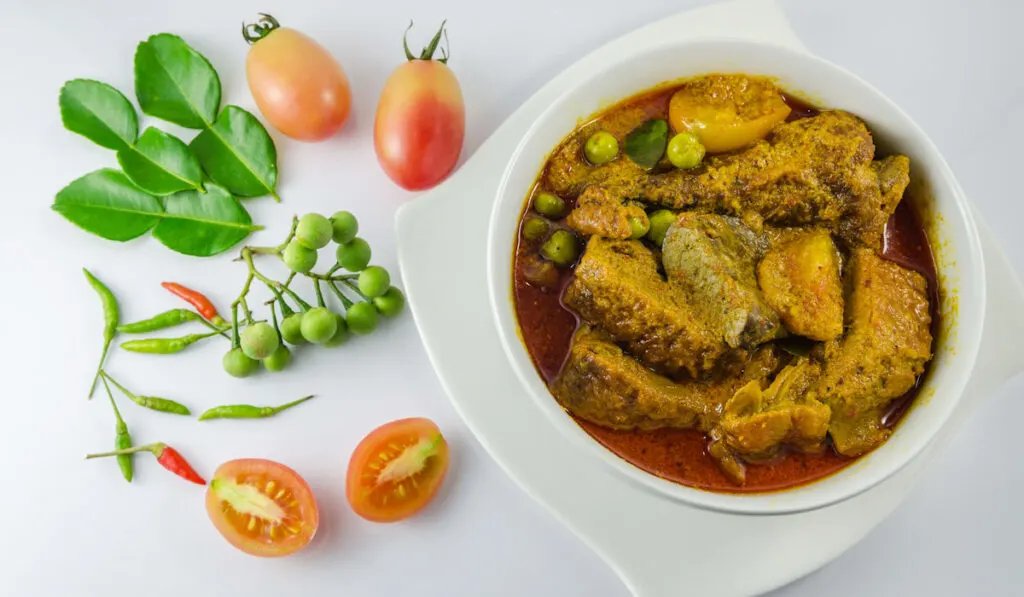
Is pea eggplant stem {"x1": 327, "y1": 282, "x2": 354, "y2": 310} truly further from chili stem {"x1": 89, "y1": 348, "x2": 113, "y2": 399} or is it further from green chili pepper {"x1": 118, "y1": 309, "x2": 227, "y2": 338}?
chili stem {"x1": 89, "y1": 348, "x2": 113, "y2": 399}

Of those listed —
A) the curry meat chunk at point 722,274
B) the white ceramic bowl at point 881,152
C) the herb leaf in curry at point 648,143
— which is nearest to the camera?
the white ceramic bowl at point 881,152

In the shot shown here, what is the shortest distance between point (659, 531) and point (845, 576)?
1.17 meters

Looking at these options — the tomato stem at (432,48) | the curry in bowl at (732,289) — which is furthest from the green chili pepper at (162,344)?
the curry in bowl at (732,289)

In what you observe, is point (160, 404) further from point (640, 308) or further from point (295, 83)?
point (640, 308)

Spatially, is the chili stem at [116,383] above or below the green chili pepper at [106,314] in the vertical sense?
below

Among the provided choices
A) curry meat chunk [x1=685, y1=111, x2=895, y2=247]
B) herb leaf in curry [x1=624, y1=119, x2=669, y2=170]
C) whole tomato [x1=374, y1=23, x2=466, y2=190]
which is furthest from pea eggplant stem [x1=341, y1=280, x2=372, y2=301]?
curry meat chunk [x1=685, y1=111, x2=895, y2=247]

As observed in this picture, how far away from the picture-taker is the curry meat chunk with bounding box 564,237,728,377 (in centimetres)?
323

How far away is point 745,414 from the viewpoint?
3.22 metres

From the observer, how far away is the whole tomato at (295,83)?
157 inches

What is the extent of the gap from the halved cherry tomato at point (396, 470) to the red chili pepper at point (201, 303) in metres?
0.99

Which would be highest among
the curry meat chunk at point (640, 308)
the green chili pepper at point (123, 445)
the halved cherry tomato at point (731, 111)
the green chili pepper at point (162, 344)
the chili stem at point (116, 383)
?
the halved cherry tomato at point (731, 111)

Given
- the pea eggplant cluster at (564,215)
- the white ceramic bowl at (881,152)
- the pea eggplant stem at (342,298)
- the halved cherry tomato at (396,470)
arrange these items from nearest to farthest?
the white ceramic bowl at (881,152) → the pea eggplant cluster at (564,215) → the halved cherry tomato at (396,470) → the pea eggplant stem at (342,298)

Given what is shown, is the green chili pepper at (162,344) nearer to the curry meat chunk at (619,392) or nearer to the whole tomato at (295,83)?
the whole tomato at (295,83)

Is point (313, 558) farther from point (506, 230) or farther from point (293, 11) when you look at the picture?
point (293, 11)
